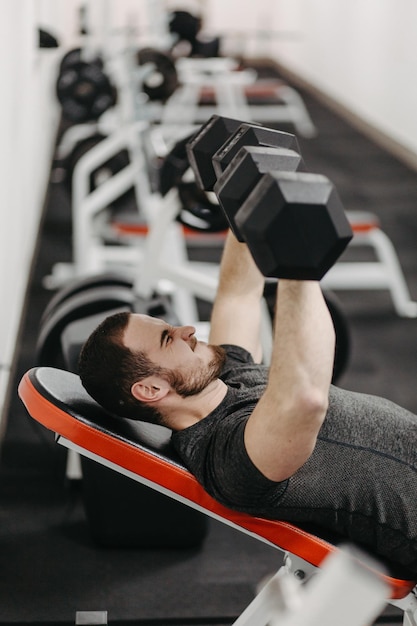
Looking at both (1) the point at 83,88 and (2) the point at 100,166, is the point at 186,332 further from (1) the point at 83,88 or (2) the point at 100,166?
(2) the point at 100,166

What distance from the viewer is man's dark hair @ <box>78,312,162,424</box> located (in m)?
1.38

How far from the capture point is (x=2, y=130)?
2705mm

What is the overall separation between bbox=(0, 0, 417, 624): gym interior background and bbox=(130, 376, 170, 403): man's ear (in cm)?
65

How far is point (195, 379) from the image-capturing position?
140cm

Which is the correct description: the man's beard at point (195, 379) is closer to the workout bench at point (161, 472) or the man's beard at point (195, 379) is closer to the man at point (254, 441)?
the man at point (254, 441)

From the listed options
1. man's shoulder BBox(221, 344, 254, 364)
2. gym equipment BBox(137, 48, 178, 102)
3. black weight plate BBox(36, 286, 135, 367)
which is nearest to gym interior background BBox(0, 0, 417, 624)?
black weight plate BBox(36, 286, 135, 367)

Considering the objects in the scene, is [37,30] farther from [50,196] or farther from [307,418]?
[307,418]

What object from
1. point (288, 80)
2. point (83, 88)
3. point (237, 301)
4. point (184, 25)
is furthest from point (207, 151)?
point (288, 80)

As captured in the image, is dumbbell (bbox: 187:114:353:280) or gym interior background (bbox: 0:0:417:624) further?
gym interior background (bbox: 0:0:417:624)

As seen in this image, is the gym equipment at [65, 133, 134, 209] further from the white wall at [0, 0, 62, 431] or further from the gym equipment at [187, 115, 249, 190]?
the gym equipment at [187, 115, 249, 190]

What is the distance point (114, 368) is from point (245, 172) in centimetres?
46

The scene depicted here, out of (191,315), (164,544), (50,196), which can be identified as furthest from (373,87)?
(164,544)

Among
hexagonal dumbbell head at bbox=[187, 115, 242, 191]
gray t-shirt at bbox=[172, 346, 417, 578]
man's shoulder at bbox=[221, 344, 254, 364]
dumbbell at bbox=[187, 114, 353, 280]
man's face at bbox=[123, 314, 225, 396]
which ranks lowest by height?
gray t-shirt at bbox=[172, 346, 417, 578]

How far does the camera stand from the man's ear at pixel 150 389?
1379 millimetres
